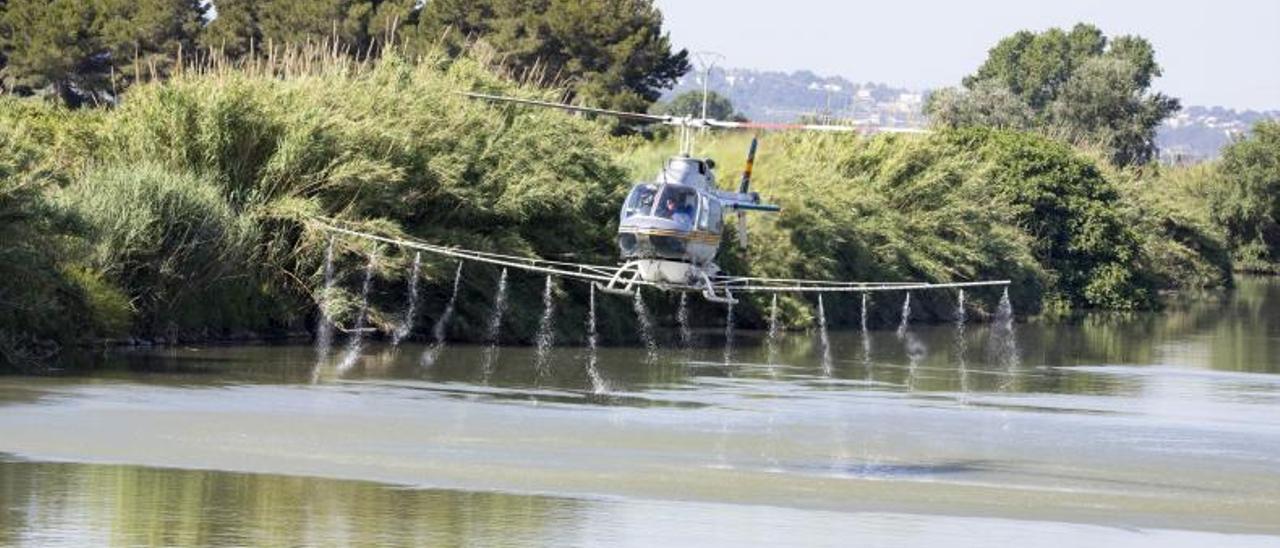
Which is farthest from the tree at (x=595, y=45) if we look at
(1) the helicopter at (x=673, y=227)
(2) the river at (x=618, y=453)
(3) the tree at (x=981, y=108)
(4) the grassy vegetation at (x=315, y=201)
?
(1) the helicopter at (x=673, y=227)

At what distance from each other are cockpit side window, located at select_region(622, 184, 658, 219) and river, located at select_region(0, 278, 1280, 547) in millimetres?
2882

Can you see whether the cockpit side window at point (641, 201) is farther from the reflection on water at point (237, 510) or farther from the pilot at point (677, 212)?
the reflection on water at point (237, 510)

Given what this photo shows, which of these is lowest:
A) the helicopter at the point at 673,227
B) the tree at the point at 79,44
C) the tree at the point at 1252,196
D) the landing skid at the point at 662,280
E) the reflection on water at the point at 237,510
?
the reflection on water at the point at 237,510

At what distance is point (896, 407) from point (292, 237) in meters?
12.1

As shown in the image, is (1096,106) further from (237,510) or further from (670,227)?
(237,510)

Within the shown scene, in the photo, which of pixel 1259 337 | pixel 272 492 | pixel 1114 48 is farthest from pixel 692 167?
pixel 1114 48

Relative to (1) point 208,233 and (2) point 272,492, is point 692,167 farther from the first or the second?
(2) point 272,492

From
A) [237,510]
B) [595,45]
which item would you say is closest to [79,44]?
[595,45]

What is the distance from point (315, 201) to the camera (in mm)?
40500

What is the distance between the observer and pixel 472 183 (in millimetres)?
43750

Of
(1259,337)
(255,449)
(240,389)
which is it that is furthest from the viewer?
(1259,337)

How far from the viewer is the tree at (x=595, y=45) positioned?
287 feet

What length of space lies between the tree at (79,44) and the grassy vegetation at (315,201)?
96.8ft

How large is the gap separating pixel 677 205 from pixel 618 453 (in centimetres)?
852
